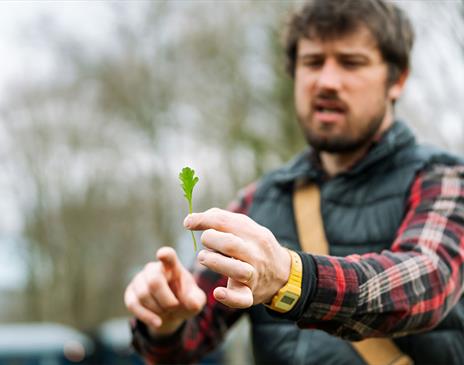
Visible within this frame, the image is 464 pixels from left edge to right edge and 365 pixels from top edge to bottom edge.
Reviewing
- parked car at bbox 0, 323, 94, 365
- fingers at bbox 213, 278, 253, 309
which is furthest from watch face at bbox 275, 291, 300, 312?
parked car at bbox 0, 323, 94, 365

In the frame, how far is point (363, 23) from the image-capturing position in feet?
9.01

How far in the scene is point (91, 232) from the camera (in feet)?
93.4

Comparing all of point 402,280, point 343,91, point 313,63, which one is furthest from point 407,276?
point 313,63

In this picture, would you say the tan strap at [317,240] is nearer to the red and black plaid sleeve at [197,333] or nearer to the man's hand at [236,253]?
the red and black plaid sleeve at [197,333]

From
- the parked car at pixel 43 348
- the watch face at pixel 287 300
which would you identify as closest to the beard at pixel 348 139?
→ the watch face at pixel 287 300

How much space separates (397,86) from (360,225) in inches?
23.2

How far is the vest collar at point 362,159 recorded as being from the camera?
2.71 metres

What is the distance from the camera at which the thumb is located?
231 centimetres

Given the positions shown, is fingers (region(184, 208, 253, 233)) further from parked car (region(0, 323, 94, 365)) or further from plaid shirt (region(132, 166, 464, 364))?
parked car (region(0, 323, 94, 365))

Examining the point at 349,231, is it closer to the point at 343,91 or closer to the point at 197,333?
the point at 343,91

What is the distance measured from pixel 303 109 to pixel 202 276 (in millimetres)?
742

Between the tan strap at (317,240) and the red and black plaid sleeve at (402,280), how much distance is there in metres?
0.36

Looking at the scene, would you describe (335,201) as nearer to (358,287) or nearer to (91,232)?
(358,287)

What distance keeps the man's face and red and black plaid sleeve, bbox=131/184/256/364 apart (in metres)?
0.50
